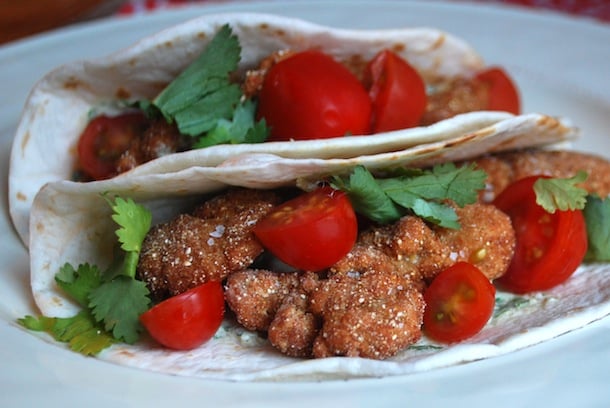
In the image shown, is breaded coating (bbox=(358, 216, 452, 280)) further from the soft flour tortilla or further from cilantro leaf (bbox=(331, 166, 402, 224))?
the soft flour tortilla

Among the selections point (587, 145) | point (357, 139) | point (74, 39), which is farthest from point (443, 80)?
point (74, 39)

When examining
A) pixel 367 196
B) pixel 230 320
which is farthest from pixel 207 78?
pixel 230 320

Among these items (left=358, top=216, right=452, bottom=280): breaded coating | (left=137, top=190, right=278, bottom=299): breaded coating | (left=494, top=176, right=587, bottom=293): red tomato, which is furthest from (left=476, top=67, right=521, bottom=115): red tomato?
(left=137, top=190, right=278, bottom=299): breaded coating

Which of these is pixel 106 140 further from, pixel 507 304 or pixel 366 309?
pixel 507 304

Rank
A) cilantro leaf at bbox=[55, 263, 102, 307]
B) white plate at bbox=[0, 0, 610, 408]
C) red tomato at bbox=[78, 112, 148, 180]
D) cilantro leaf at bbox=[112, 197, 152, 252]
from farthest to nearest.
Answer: red tomato at bbox=[78, 112, 148, 180] → cilantro leaf at bbox=[55, 263, 102, 307] → cilantro leaf at bbox=[112, 197, 152, 252] → white plate at bbox=[0, 0, 610, 408]

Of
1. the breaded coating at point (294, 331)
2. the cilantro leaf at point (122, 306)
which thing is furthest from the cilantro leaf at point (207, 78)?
the breaded coating at point (294, 331)

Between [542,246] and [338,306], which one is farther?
[542,246]

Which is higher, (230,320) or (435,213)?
(435,213)
